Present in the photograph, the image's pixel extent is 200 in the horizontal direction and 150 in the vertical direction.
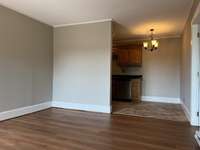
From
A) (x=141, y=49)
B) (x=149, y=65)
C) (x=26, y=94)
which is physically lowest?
(x=26, y=94)

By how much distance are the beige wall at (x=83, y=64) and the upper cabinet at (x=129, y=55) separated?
2689mm

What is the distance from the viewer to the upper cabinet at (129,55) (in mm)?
6993

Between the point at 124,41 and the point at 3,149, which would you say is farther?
the point at 124,41

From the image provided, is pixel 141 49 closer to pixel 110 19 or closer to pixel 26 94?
pixel 110 19

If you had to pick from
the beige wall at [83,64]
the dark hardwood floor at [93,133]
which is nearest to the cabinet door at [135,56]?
the beige wall at [83,64]

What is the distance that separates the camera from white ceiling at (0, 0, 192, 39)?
3.53 metres

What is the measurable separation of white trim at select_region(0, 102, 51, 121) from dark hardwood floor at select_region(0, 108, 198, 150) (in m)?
0.17

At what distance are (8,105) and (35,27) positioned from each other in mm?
2131

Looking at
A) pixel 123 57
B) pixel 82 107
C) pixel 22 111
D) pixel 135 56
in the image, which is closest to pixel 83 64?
pixel 82 107

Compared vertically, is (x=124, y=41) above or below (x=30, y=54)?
above

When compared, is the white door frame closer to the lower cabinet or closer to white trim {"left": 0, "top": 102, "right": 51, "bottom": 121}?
the lower cabinet

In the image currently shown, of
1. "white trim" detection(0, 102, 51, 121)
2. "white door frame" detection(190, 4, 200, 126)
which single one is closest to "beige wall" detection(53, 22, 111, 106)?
"white trim" detection(0, 102, 51, 121)

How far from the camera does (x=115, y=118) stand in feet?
13.4

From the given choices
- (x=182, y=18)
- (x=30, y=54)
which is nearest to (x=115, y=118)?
(x=30, y=54)
